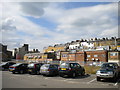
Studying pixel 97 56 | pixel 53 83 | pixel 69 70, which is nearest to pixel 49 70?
pixel 69 70

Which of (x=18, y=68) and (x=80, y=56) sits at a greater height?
(x=18, y=68)

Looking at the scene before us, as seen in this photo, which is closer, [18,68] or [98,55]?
[18,68]

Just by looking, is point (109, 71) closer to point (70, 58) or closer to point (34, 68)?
point (34, 68)

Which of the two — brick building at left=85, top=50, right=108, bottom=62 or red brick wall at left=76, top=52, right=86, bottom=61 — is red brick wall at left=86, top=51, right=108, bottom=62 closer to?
brick building at left=85, top=50, right=108, bottom=62

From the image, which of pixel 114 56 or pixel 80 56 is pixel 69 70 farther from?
pixel 80 56

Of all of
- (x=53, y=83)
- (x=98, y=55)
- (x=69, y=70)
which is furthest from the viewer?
(x=98, y=55)

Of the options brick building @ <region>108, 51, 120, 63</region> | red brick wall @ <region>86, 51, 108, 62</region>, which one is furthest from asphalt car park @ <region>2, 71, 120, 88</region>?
red brick wall @ <region>86, 51, 108, 62</region>

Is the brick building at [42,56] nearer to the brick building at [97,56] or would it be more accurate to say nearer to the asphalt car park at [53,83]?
the brick building at [97,56]

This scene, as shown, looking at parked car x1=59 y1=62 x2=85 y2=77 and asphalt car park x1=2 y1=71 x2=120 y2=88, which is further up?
parked car x1=59 y1=62 x2=85 y2=77

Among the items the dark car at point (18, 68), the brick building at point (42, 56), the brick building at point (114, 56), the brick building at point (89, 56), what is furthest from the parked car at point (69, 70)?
the brick building at point (42, 56)

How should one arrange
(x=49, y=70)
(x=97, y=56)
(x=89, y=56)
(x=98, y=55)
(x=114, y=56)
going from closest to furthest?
(x=49, y=70) → (x=114, y=56) → (x=98, y=55) → (x=97, y=56) → (x=89, y=56)

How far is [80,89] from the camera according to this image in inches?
386

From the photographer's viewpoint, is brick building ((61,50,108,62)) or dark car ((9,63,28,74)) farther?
brick building ((61,50,108,62))

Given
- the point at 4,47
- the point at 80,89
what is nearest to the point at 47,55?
the point at 4,47
